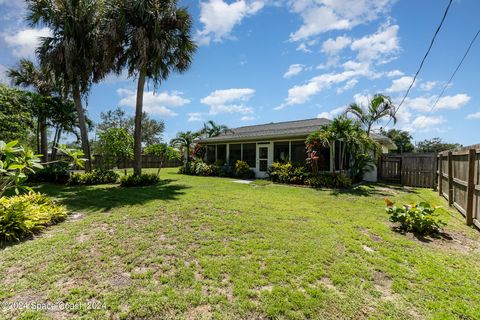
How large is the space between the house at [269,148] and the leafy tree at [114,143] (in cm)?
594

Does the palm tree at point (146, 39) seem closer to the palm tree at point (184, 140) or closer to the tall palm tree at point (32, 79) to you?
the palm tree at point (184, 140)

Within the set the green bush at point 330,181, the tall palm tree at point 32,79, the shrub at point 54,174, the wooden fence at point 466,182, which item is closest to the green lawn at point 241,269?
the wooden fence at point 466,182

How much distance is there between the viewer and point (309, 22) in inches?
319

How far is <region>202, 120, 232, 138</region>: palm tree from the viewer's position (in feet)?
67.3

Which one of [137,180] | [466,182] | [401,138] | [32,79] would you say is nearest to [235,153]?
[137,180]

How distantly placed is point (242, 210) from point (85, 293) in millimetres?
3758

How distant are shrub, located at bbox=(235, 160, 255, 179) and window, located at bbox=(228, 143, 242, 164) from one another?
99 cm

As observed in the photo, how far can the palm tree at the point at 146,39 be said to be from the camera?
954cm

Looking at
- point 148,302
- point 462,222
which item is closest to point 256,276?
point 148,302

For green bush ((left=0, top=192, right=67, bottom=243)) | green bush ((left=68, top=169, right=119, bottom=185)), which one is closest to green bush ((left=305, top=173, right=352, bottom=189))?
green bush ((left=0, top=192, right=67, bottom=243))

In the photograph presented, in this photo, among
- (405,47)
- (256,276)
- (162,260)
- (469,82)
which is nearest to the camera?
(256,276)

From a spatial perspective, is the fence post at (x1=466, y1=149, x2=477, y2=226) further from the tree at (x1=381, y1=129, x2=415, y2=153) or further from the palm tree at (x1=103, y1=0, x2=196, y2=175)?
the tree at (x1=381, y1=129, x2=415, y2=153)

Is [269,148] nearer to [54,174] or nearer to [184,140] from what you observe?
[184,140]

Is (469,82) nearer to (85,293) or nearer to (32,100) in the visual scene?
(85,293)
